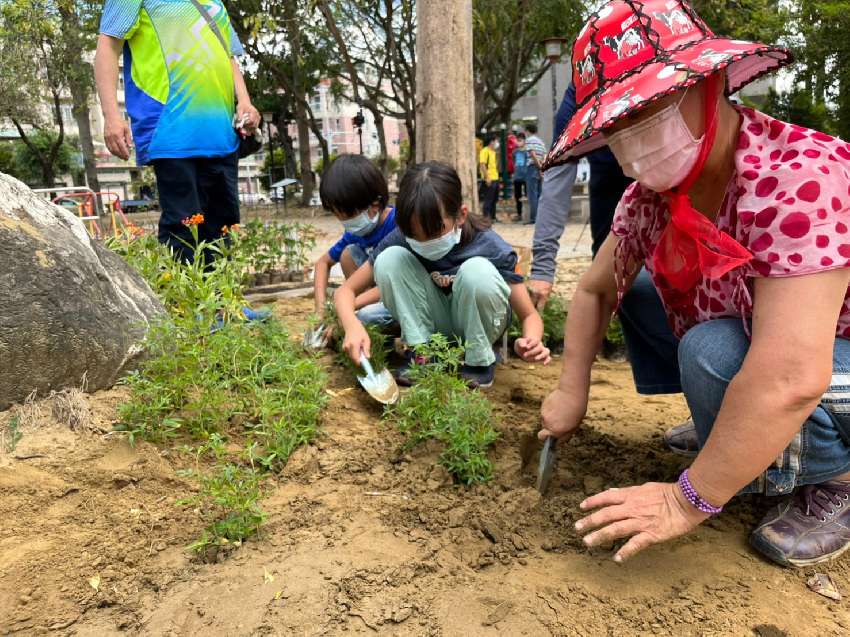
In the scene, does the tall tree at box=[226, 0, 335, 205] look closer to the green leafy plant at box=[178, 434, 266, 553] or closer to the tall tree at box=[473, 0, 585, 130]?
the tall tree at box=[473, 0, 585, 130]

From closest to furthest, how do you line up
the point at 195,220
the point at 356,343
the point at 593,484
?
1. the point at 593,484
2. the point at 356,343
3. the point at 195,220

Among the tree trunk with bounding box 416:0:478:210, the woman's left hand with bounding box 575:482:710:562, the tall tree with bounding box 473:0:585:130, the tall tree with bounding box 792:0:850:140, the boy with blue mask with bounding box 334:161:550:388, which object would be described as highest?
the tall tree with bounding box 473:0:585:130

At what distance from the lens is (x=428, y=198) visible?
2461 millimetres

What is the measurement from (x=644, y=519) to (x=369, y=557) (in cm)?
65

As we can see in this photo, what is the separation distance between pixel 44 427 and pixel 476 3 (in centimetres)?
1373

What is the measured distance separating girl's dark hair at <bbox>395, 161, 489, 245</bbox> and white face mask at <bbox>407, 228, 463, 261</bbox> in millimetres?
38

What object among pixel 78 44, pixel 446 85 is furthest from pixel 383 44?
pixel 446 85


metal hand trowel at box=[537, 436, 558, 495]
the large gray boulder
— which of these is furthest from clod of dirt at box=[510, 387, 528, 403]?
the large gray boulder

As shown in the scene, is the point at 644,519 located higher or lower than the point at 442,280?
lower

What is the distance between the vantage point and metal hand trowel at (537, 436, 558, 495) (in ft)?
6.07

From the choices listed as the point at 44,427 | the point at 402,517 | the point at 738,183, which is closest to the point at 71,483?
the point at 44,427

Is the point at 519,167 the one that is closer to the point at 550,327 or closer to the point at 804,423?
the point at 550,327

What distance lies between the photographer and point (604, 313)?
1.93m

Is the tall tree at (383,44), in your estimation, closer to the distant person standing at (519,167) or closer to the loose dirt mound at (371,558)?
the distant person standing at (519,167)
